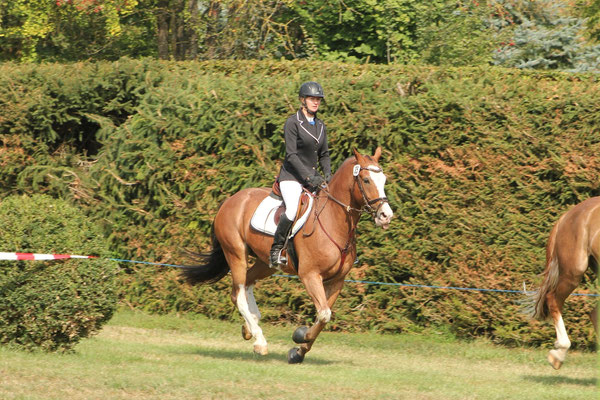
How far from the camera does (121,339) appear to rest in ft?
40.6

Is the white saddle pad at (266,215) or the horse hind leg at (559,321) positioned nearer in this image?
the horse hind leg at (559,321)

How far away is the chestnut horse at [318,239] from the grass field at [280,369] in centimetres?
60

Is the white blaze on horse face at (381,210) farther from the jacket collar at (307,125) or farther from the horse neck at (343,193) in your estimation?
the jacket collar at (307,125)

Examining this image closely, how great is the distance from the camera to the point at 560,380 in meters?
9.72

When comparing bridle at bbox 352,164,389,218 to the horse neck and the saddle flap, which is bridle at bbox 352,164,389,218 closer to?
the horse neck

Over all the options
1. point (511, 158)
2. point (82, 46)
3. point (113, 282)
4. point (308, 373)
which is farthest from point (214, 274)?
point (82, 46)

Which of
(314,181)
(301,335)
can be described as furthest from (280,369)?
(314,181)

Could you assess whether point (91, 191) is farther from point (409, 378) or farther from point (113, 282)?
point (409, 378)

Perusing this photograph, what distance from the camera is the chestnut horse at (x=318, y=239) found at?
9.59 m

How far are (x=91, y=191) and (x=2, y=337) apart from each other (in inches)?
213

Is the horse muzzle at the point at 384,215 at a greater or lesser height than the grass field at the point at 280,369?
greater

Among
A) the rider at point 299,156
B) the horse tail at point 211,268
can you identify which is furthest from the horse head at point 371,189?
the horse tail at point 211,268

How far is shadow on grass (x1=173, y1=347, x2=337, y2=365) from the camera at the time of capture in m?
10.5

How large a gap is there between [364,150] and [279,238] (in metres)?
3.01
